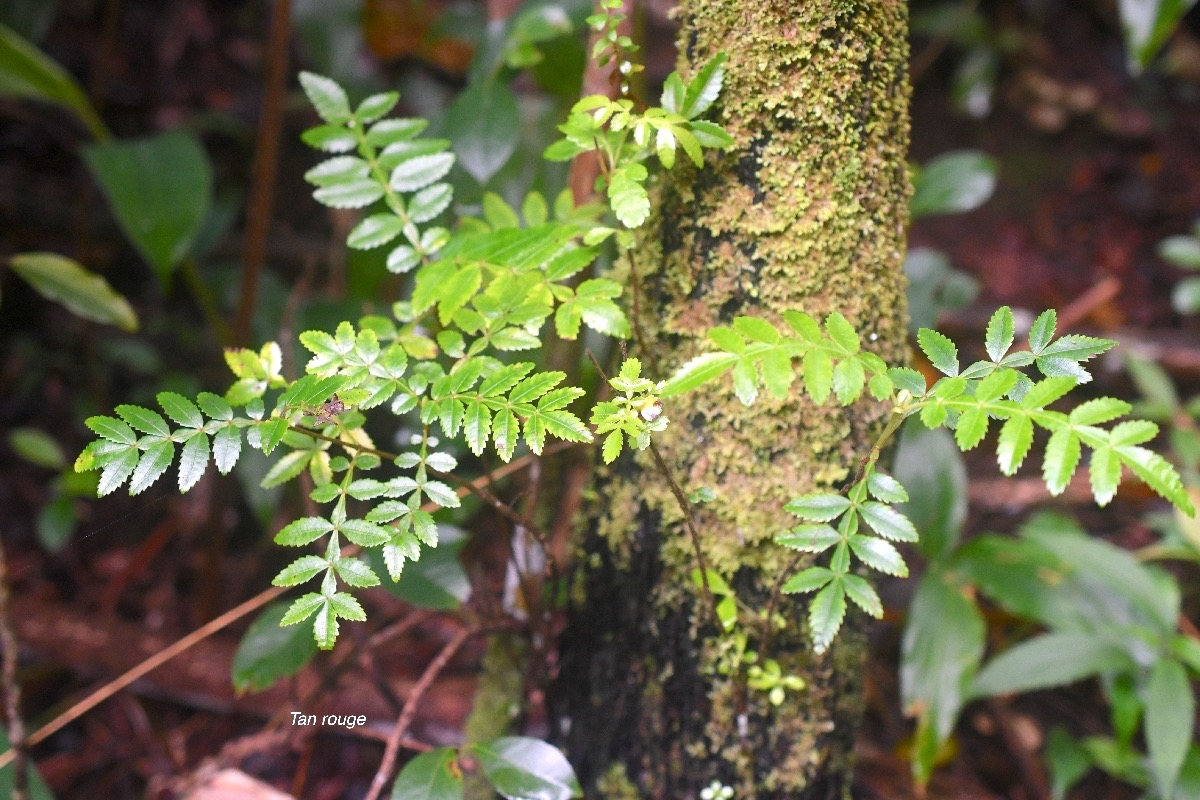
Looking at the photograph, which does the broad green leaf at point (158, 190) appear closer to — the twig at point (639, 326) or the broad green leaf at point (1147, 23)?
the twig at point (639, 326)

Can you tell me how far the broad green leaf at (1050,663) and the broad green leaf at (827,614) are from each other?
71 centimetres

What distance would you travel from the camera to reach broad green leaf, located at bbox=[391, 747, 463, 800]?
2.65 feet

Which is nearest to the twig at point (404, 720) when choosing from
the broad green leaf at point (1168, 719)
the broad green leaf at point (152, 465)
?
the broad green leaf at point (152, 465)

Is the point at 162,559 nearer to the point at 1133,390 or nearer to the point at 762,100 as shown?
the point at 762,100

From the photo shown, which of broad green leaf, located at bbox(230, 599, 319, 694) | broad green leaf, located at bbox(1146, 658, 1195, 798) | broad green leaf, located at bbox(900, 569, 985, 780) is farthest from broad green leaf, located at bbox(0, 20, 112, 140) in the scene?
broad green leaf, located at bbox(1146, 658, 1195, 798)

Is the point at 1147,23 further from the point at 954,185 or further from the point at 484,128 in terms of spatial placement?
the point at 484,128

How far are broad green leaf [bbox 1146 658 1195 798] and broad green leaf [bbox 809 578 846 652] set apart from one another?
703 mm

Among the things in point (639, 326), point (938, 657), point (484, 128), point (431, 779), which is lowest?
point (938, 657)

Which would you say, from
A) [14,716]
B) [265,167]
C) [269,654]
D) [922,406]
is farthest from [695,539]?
[265,167]

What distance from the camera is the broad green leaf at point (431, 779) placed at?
0.81 metres

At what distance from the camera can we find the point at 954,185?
1.45m

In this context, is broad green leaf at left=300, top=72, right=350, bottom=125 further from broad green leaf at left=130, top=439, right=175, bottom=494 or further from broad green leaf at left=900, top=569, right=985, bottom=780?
broad green leaf at left=900, top=569, right=985, bottom=780

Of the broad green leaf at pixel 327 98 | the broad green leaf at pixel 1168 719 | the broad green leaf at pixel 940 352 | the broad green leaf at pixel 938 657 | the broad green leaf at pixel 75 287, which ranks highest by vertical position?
the broad green leaf at pixel 327 98

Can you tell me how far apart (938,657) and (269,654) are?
938 mm
